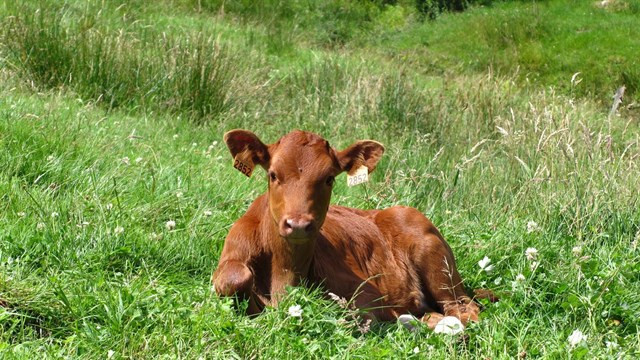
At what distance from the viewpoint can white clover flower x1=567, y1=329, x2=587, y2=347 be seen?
4.34 m

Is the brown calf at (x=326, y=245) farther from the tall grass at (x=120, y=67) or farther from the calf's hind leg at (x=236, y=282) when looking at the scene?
the tall grass at (x=120, y=67)

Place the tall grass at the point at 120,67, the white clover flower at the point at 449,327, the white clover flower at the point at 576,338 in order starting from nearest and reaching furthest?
the white clover flower at the point at 576,338, the white clover flower at the point at 449,327, the tall grass at the point at 120,67

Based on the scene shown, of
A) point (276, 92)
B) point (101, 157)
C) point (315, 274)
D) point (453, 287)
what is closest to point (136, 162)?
point (101, 157)

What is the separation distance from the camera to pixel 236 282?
Answer: 451 centimetres

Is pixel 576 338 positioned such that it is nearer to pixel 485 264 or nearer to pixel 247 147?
pixel 485 264

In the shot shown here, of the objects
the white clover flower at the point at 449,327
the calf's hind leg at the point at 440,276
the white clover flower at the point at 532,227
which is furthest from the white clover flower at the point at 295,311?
the white clover flower at the point at 532,227

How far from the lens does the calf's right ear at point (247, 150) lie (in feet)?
16.0

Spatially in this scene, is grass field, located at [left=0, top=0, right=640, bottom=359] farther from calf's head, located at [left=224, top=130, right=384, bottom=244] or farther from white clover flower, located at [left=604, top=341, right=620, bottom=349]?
calf's head, located at [left=224, top=130, right=384, bottom=244]

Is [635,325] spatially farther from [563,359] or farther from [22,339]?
[22,339]

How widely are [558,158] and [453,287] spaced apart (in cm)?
284

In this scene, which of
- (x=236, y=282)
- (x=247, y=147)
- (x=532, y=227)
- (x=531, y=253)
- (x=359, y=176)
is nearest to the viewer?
(x=236, y=282)

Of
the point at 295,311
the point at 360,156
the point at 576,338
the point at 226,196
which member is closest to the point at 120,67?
the point at 226,196

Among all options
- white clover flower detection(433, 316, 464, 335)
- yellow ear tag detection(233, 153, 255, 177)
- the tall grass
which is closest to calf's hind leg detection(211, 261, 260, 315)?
yellow ear tag detection(233, 153, 255, 177)

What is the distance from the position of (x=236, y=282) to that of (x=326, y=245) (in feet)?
3.18
